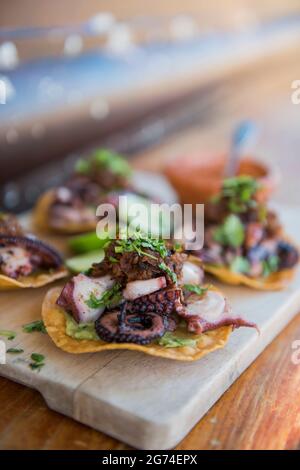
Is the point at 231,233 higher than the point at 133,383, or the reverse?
the point at 231,233

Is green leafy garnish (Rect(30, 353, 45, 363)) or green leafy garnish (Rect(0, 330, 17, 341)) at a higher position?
green leafy garnish (Rect(0, 330, 17, 341))

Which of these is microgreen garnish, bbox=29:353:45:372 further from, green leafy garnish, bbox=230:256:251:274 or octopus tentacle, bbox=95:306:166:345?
green leafy garnish, bbox=230:256:251:274

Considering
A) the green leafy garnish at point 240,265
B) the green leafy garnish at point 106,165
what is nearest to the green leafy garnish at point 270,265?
the green leafy garnish at point 240,265

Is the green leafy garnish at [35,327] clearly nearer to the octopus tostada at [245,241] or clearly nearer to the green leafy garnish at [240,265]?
the octopus tostada at [245,241]

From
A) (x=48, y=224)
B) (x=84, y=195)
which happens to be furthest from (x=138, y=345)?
(x=84, y=195)

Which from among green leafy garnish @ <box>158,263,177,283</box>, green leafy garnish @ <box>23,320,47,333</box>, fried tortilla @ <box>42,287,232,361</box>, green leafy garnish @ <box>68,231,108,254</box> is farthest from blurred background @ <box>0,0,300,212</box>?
green leafy garnish @ <box>158,263,177,283</box>

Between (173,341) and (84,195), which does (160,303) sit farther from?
(84,195)
